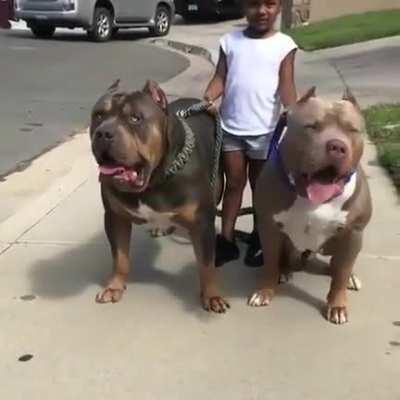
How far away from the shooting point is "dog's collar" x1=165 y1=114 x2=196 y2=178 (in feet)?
13.0

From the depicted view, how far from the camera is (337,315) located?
405cm

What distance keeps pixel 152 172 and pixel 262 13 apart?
3.79ft

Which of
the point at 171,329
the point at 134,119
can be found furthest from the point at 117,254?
the point at 134,119

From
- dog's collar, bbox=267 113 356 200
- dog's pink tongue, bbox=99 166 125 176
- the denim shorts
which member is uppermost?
dog's pink tongue, bbox=99 166 125 176

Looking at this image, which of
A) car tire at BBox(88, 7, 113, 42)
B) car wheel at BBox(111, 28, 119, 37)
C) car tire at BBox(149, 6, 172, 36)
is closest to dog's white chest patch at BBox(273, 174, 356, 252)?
car tire at BBox(88, 7, 113, 42)

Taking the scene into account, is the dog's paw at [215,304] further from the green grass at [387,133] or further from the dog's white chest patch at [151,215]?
the green grass at [387,133]

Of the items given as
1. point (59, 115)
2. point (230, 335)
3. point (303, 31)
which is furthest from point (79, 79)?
point (230, 335)

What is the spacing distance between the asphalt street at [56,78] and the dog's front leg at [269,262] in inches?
131

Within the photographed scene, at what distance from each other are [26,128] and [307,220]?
5.61 metres

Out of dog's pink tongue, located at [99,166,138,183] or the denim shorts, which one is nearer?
dog's pink tongue, located at [99,166,138,183]

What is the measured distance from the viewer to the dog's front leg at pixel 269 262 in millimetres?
4152

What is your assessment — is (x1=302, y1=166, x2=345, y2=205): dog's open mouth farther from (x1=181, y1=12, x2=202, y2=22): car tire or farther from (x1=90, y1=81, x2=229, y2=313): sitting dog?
(x1=181, y1=12, x2=202, y2=22): car tire

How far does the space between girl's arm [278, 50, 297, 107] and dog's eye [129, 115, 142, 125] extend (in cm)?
120

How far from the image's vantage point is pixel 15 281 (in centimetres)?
454
